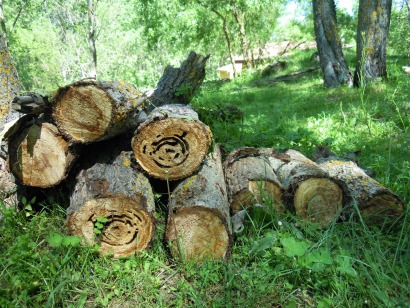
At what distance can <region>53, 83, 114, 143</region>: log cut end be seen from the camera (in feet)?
8.20

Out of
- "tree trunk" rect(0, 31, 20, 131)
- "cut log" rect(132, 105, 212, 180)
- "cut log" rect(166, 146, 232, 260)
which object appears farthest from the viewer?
"tree trunk" rect(0, 31, 20, 131)

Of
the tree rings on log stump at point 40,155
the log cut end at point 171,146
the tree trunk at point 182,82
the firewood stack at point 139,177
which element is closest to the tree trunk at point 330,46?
the tree trunk at point 182,82

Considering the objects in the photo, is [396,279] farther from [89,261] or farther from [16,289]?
[16,289]

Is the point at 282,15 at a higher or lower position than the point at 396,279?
higher

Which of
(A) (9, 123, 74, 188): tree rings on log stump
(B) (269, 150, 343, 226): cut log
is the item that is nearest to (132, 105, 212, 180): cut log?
(A) (9, 123, 74, 188): tree rings on log stump

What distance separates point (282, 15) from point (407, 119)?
74.5ft

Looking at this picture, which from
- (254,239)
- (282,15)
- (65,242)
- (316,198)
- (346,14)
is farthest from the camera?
(282,15)

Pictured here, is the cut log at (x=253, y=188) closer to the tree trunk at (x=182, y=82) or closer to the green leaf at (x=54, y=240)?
the green leaf at (x=54, y=240)

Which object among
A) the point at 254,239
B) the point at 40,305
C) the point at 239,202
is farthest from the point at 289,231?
the point at 40,305

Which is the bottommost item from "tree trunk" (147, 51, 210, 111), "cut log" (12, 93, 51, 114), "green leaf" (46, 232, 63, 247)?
"green leaf" (46, 232, 63, 247)

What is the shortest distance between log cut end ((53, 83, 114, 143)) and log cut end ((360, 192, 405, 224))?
225 centimetres

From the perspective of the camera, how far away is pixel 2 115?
3.19 meters

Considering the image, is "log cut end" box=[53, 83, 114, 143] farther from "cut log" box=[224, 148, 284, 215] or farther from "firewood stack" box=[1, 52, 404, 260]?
"cut log" box=[224, 148, 284, 215]

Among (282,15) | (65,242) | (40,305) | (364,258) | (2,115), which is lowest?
(364,258)
